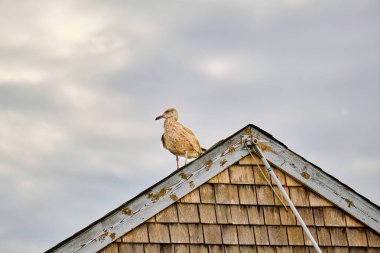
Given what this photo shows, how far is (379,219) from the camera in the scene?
9586 mm

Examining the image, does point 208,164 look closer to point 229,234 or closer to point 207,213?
point 207,213

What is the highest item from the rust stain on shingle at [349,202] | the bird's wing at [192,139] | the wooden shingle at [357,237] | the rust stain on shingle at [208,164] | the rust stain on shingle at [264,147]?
the bird's wing at [192,139]

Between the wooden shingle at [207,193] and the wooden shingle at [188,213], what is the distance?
123mm

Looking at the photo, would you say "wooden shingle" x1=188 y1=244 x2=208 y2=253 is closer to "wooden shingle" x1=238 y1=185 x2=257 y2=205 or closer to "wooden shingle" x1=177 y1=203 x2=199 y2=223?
"wooden shingle" x1=177 y1=203 x2=199 y2=223

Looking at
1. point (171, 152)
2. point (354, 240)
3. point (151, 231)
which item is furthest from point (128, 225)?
point (171, 152)

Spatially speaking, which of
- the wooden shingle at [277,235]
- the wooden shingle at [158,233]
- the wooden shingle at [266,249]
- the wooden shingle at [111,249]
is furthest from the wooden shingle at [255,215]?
the wooden shingle at [111,249]

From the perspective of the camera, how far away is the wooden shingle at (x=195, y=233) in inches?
350

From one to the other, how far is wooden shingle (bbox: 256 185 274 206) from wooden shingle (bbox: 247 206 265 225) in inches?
3.0

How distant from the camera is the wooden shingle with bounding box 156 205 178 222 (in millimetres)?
8914

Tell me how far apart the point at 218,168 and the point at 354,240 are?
1.65 metres

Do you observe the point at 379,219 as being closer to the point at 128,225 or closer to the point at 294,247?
the point at 294,247

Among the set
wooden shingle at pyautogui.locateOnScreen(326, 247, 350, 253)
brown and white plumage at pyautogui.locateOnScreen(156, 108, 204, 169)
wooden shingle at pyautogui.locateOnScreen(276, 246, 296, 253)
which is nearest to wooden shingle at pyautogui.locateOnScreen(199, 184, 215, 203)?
wooden shingle at pyautogui.locateOnScreen(276, 246, 296, 253)

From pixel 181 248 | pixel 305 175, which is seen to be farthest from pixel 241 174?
pixel 181 248

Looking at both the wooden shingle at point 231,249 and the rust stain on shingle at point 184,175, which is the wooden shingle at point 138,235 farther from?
the wooden shingle at point 231,249
